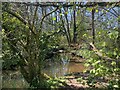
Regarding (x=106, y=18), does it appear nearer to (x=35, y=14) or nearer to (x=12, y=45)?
(x=35, y=14)

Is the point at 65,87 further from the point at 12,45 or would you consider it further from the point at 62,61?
the point at 62,61

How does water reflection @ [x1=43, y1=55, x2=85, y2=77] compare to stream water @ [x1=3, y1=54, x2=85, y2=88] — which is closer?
stream water @ [x1=3, y1=54, x2=85, y2=88]

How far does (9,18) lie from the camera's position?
2842 mm

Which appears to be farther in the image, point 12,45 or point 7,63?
point 7,63

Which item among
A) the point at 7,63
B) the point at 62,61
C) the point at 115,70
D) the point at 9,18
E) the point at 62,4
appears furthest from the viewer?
the point at 62,61

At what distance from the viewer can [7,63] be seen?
323cm

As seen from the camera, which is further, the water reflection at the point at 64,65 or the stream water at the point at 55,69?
the water reflection at the point at 64,65

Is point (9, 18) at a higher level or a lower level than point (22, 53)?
higher

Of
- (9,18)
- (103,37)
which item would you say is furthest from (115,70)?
(9,18)

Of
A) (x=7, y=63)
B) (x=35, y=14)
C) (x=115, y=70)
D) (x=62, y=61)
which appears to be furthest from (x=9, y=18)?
(x=62, y=61)

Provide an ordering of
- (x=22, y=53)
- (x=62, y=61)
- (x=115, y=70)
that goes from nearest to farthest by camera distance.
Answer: (x=115, y=70) < (x=22, y=53) < (x=62, y=61)

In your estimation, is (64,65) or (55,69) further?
Result: (64,65)

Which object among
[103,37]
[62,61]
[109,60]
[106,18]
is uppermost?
[106,18]

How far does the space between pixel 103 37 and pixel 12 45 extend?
0.97m
